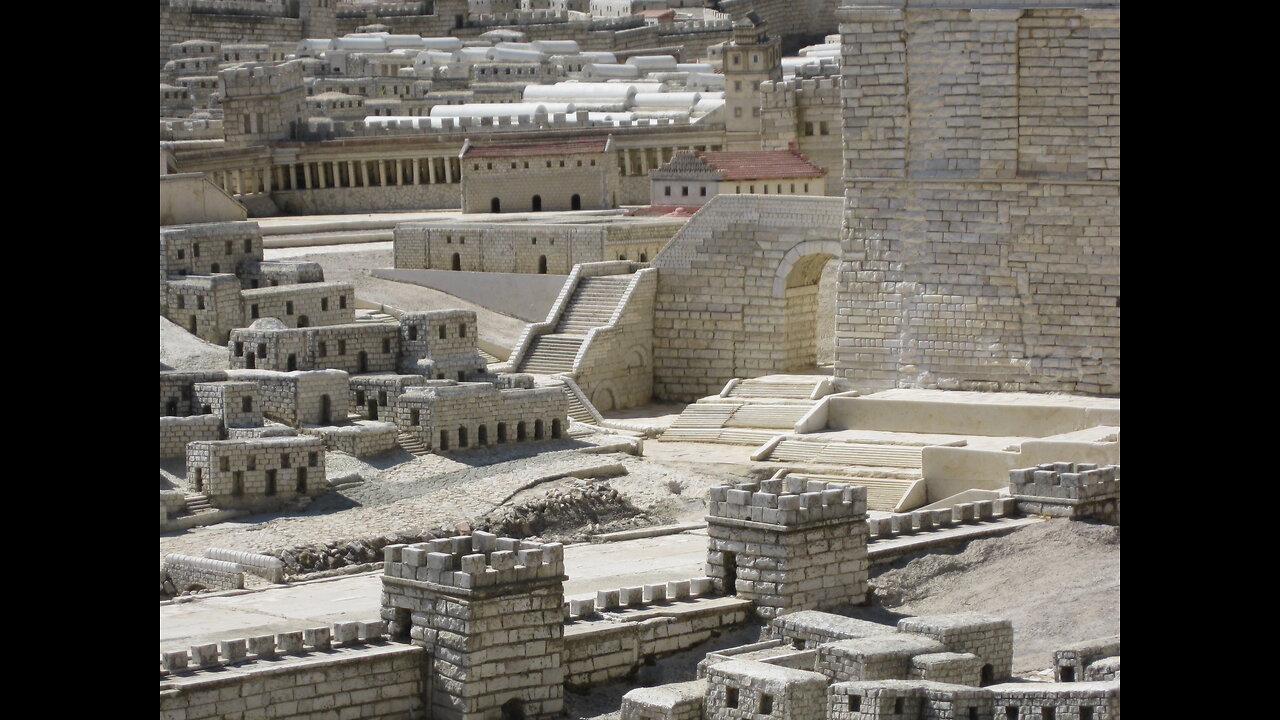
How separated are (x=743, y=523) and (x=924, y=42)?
15971mm

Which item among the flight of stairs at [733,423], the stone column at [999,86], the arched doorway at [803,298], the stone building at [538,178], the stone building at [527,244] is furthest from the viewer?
the stone building at [538,178]

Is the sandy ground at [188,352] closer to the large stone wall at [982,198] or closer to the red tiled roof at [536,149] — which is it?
→ the large stone wall at [982,198]

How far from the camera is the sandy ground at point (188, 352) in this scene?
126 feet

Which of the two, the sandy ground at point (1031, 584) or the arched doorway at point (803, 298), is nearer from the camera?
the sandy ground at point (1031, 584)

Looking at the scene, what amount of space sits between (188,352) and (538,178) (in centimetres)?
2108

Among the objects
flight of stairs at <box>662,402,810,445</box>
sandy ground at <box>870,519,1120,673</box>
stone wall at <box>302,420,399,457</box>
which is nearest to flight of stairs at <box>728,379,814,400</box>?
flight of stairs at <box>662,402,810,445</box>

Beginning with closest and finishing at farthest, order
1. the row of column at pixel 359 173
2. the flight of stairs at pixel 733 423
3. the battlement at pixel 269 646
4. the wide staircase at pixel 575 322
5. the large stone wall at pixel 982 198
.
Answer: the battlement at pixel 269 646 → the large stone wall at pixel 982 198 → the flight of stairs at pixel 733 423 → the wide staircase at pixel 575 322 → the row of column at pixel 359 173

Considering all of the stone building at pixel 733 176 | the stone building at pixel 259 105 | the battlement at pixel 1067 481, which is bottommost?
the battlement at pixel 1067 481

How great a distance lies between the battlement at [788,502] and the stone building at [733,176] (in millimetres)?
26519

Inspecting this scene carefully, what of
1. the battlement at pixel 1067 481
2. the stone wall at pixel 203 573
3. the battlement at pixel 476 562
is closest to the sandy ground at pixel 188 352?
the stone wall at pixel 203 573

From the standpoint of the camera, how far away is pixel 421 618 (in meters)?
18.9

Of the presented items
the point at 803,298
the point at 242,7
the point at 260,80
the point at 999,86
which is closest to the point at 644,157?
the point at 260,80

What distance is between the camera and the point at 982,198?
3603 centimetres
